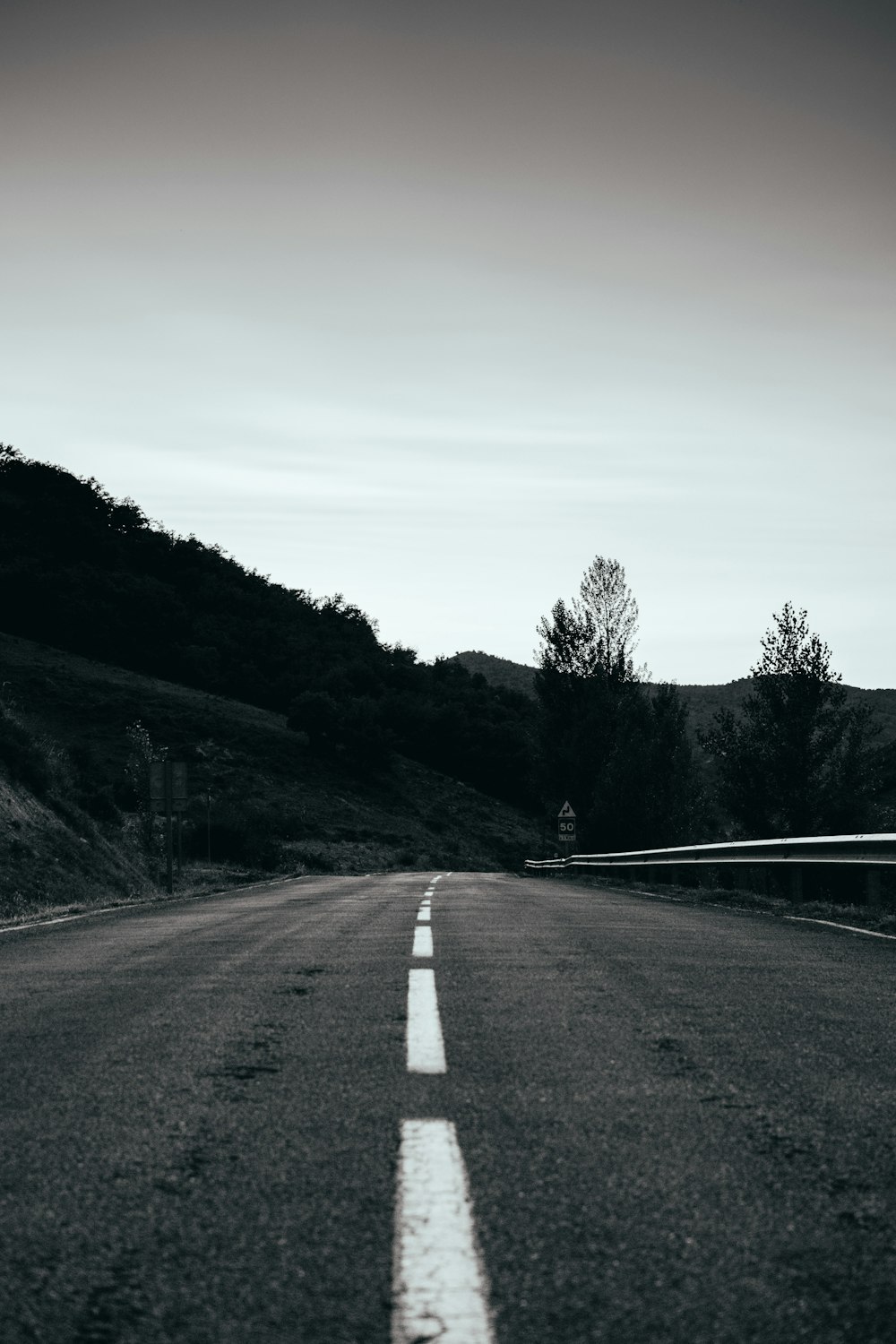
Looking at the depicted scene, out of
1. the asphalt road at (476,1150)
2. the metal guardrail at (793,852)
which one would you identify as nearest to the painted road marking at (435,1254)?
the asphalt road at (476,1150)

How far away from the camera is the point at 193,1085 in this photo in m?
4.45

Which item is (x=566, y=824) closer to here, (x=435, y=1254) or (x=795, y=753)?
(x=795, y=753)

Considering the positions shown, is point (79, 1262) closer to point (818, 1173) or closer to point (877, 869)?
point (818, 1173)

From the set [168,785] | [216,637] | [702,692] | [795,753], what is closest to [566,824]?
[795,753]

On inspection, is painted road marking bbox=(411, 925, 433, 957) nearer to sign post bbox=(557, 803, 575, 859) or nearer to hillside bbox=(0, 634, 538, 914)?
hillside bbox=(0, 634, 538, 914)

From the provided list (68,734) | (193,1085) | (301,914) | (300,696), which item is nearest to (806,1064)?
(193,1085)

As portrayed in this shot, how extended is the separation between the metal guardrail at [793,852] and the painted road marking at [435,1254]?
9.43m

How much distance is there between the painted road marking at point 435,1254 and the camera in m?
2.32

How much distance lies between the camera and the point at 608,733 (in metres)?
55.3

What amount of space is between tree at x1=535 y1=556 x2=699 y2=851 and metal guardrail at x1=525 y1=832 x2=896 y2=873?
1945 cm

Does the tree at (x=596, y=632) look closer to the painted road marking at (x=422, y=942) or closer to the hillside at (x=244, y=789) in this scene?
the hillside at (x=244, y=789)

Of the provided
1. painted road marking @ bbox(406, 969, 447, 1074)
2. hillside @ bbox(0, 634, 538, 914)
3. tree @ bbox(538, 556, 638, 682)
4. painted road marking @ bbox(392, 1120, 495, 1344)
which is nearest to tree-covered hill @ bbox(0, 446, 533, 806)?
hillside @ bbox(0, 634, 538, 914)

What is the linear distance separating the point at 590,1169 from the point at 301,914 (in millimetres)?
10815

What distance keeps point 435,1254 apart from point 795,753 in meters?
38.4
